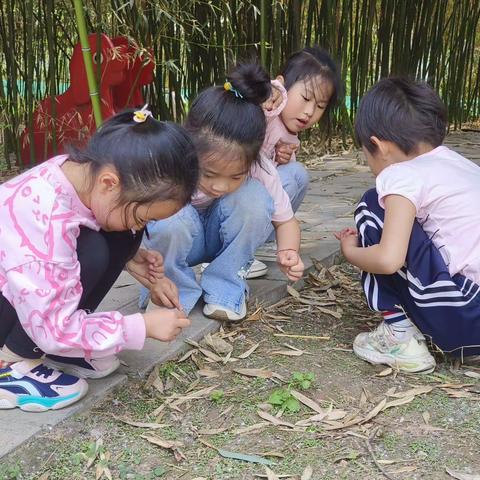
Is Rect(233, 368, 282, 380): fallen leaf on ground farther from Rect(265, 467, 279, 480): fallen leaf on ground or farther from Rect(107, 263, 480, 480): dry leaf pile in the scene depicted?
Rect(265, 467, 279, 480): fallen leaf on ground

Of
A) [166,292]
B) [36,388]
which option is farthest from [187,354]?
[36,388]

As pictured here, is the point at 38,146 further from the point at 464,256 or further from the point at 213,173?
the point at 464,256

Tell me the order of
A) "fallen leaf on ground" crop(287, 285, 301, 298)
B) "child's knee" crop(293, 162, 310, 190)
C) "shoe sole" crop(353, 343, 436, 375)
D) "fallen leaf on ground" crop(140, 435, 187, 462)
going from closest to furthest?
"fallen leaf on ground" crop(140, 435, 187, 462)
"shoe sole" crop(353, 343, 436, 375)
"fallen leaf on ground" crop(287, 285, 301, 298)
"child's knee" crop(293, 162, 310, 190)

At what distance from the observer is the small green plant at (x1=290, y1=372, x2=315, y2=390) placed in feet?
5.18

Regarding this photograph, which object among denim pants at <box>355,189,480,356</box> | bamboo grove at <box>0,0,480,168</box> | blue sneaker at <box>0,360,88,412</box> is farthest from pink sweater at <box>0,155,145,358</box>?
bamboo grove at <box>0,0,480,168</box>

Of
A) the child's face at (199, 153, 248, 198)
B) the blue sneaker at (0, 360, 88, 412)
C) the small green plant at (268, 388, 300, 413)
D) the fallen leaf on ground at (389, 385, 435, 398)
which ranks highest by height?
the child's face at (199, 153, 248, 198)

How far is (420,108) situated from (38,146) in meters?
2.51

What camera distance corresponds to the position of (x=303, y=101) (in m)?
2.24

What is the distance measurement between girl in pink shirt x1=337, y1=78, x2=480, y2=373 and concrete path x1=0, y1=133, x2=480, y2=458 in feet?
1.41

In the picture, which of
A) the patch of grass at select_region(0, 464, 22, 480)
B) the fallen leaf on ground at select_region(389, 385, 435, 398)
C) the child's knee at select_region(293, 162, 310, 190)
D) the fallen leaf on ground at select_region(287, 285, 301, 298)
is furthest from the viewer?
the child's knee at select_region(293, 162, 310, 190)

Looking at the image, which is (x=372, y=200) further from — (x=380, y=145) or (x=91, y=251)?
(x=91, y=251)

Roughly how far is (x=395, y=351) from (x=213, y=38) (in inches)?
106

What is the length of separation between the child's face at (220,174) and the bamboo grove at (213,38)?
124 centimetres

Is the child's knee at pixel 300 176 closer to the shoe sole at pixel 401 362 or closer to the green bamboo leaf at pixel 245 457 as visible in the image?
the shoe sole at pixel 401 362
